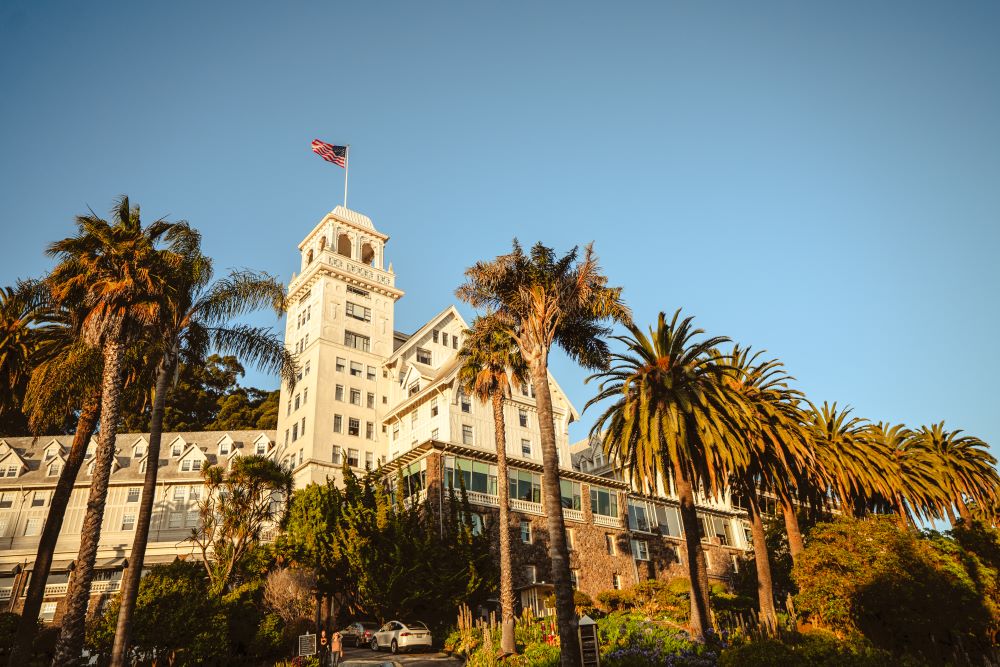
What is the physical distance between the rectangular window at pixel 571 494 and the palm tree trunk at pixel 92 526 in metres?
31.9

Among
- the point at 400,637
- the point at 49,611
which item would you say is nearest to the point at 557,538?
the point at 400,637

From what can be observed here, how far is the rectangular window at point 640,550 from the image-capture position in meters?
51.7

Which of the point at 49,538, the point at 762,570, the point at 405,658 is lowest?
the point at 405,658

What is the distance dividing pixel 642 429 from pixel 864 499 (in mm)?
22915

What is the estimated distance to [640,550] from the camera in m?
52.2

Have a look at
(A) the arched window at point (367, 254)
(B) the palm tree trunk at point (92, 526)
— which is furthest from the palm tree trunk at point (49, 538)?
(A) the arched window at point (367, 254)

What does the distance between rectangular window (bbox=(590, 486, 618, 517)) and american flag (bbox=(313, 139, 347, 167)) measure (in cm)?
3684

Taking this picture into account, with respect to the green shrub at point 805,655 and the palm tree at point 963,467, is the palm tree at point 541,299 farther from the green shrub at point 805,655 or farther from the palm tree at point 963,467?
the palm tree at point 963,467

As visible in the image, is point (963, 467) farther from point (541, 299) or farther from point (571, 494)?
point (541, 299)

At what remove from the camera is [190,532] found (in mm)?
50312

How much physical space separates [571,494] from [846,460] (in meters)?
18.4

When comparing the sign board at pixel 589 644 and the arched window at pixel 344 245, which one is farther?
the arched window at pixel 344 245

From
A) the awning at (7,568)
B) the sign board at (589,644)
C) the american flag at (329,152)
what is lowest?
the sign board at (589,644)

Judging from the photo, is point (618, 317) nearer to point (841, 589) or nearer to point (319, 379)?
point (841, 589)
